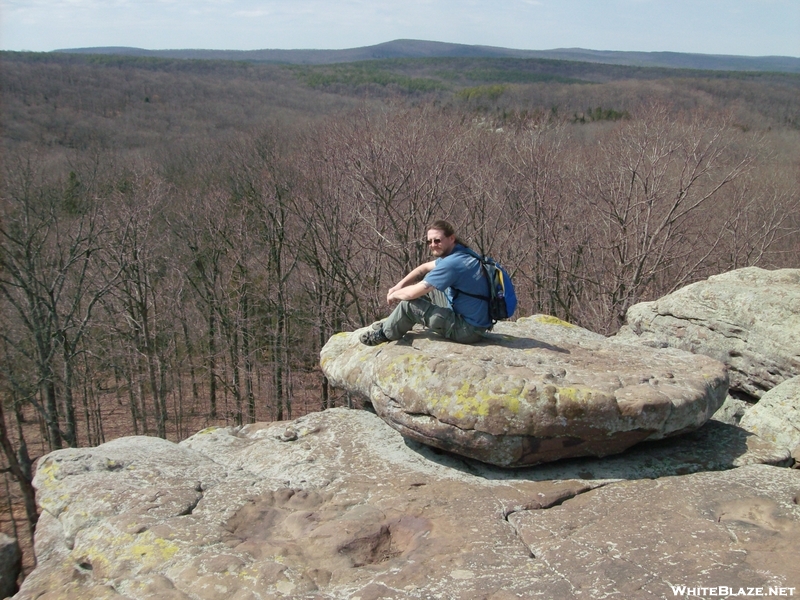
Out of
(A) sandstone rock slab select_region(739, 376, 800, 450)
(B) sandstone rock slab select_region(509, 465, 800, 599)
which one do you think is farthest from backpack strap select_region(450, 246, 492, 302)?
(A) sandstone rock slab select_region(739, 376, 800, 450)

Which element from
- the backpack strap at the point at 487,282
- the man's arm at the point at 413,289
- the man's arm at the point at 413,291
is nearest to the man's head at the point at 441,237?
the backpack strap at the point at 487,282

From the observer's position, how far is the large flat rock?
5.72 meters

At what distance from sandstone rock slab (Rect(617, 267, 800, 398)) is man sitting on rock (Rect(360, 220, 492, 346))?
3.04 meters

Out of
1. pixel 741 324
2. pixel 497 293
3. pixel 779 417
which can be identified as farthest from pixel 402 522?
pixel 741 324

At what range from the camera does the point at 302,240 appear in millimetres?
24859

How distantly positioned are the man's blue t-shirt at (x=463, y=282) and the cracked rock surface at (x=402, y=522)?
1.56 metres

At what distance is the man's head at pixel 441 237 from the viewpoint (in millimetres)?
6699

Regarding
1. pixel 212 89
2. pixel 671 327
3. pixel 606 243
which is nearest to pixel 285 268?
pixel 606 243

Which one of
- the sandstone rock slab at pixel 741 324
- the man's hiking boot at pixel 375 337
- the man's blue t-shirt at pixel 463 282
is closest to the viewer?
the man's blue t-shirt at pixel 463 282

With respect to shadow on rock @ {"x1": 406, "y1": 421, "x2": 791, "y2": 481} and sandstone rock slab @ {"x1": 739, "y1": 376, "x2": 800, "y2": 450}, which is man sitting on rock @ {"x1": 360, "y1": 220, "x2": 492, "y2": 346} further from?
sandstone rock slab @ {"x1": 739, "y1": 376, "x2": 800, "y2": 450}

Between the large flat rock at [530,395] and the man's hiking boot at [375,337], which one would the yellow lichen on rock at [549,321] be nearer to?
the large flat rock at [530,395]

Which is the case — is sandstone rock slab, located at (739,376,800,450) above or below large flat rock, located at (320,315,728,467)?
below

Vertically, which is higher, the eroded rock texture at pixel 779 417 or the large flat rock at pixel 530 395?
the large flat rock at pixel 530 395

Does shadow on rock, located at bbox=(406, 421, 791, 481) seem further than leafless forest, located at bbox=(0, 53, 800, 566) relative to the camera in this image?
No
